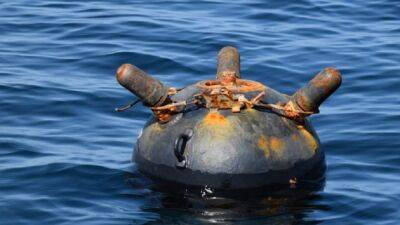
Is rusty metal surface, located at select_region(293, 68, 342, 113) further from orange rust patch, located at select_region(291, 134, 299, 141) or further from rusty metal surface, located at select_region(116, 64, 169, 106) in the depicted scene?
rusty metal surface, located at select_region(116, 64, 169, 106)

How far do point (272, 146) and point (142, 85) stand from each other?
36.6 inches

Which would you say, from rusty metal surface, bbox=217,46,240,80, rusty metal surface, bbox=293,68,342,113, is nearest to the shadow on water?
rusty metal surface, bbox=293,68,342,113

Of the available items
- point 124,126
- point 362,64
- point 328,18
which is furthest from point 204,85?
point 328,18

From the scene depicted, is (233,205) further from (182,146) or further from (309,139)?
(309,139)

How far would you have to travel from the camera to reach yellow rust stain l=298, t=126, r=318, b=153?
7.97 m

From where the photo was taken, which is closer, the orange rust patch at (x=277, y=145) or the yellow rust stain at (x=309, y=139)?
the orange rust patch at (x=277, y=145)

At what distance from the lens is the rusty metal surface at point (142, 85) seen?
775 cm

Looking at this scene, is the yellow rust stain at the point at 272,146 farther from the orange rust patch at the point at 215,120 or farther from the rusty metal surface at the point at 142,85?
the rusty metal surface at the point at 142,85

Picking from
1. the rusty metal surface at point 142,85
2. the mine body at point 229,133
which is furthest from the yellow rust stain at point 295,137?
the rusty metal surface at point 142,85

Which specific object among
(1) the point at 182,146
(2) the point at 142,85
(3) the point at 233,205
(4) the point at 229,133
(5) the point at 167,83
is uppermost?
(2) the point at 142,85

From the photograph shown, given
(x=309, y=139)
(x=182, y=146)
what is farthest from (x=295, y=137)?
(x=182, y=146)

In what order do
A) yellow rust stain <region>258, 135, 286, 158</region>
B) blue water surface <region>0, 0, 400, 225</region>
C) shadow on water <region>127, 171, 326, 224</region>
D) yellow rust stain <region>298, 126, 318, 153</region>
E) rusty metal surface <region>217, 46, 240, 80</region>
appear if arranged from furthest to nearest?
rusty metal surface <region>217, 46, 240, 80</region> < yellow rust stain <region>298, 126, 318, 153</region> < blue water surface <region>0, 0, 400, 225</region> < yellow rust stain <region>258, 135, 286, 158</region> < shadow on water <region>127, 171, 326, 224</region>

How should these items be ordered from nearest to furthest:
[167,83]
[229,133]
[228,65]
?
[229,133] → [228,65] → [167,83]

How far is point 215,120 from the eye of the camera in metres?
7.75
